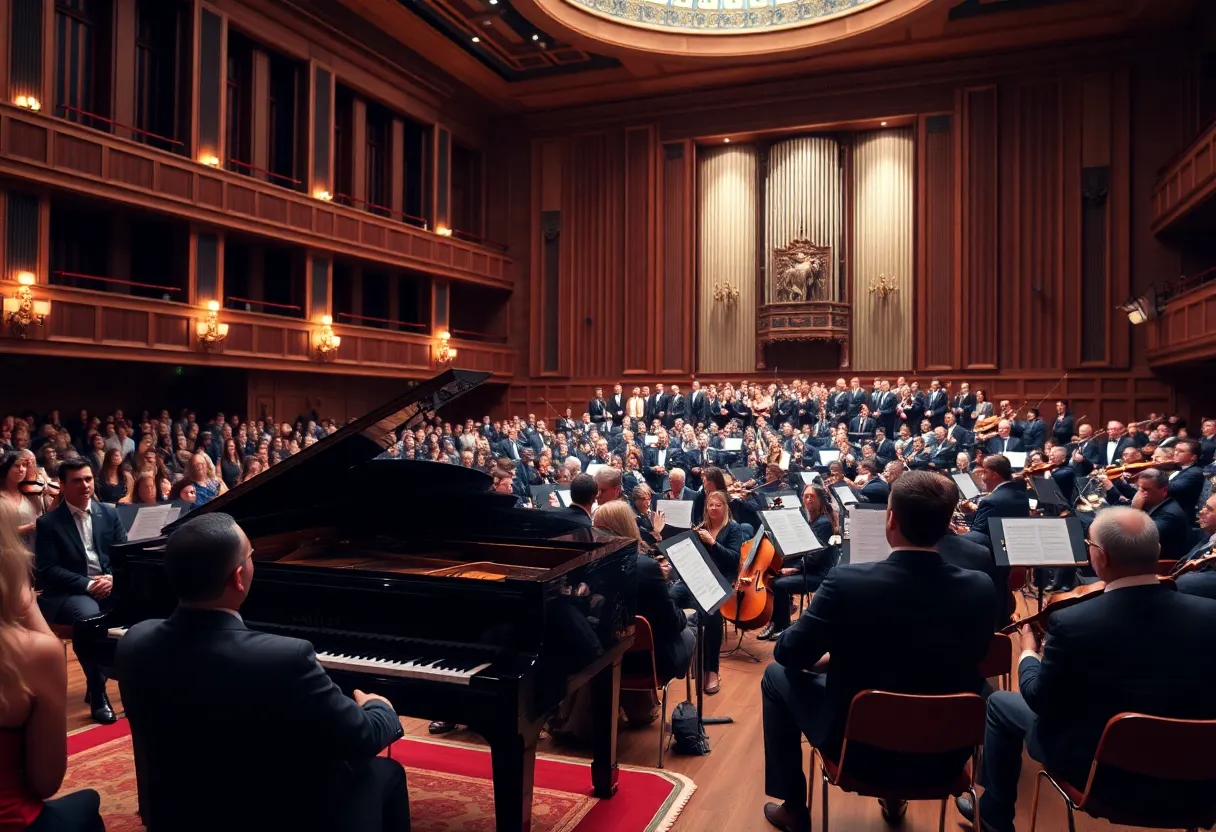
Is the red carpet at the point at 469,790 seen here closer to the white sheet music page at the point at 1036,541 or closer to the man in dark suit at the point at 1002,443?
the white sheet music page at the point at 1036,541

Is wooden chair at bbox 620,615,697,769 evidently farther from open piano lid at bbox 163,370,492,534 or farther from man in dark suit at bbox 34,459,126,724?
man in dark suit at bbox 34,459,126,724

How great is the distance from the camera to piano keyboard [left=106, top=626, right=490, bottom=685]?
2529 millimetres

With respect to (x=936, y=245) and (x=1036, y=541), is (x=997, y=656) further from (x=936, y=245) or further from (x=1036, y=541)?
(x=936, y=245)

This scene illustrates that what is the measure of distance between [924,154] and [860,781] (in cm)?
1691

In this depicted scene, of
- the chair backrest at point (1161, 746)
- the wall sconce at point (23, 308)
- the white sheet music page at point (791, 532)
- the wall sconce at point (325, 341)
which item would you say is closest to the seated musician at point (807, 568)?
the white sheet music page at point (791, 532)

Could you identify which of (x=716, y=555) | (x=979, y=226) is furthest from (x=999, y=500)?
(x=979, y=226)

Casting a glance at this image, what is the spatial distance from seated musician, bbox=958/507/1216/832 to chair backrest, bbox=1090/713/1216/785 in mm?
87

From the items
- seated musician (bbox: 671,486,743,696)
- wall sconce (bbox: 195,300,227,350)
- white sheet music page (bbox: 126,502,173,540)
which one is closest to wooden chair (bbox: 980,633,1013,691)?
seated musician (bbox: 671,486,743,696)

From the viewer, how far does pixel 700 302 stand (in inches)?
753

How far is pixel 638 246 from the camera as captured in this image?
1928 centimetres

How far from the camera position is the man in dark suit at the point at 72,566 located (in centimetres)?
428

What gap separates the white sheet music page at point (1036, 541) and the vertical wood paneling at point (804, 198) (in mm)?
14220

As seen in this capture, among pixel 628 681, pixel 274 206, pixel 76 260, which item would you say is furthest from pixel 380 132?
pixel 628 681

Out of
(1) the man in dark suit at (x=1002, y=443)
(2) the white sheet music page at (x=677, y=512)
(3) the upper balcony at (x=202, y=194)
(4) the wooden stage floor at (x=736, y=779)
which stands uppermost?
(3) the upper balcony at (x=202, y=194)
